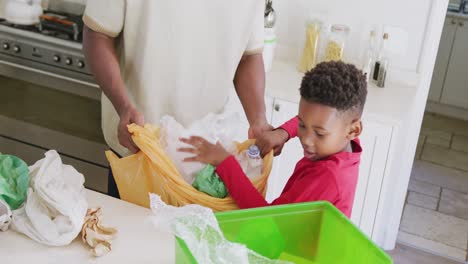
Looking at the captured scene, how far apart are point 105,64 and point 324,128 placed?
2.08 ft

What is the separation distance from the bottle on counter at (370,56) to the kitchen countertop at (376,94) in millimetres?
76

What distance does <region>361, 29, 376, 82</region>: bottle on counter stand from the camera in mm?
2482

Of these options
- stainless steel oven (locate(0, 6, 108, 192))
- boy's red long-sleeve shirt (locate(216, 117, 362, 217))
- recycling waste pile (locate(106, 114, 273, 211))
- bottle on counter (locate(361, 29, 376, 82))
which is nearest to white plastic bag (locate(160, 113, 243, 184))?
recycling waste pile (locate(106, 114, 273, 211))

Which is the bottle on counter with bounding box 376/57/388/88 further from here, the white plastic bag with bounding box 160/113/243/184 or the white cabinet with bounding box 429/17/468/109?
the white cabinet with bounding box 429/17/468/109

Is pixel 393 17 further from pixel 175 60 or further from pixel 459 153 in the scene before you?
pixel 459 153

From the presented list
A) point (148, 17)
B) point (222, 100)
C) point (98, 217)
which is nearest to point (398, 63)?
point (222, 100)

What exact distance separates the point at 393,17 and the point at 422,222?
114 centimetres

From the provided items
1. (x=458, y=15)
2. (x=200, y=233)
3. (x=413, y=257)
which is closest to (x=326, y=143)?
(x=200, y=233)

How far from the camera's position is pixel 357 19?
2592 mm

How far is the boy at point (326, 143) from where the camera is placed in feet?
3.92

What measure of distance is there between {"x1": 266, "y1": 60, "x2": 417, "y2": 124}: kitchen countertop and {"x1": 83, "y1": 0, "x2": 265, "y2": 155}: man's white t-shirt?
645 millimetres

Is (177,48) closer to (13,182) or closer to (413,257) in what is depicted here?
(13,182)

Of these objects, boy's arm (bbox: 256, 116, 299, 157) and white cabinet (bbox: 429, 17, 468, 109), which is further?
white cabinet (bbox: 429, 17, 468, 109)

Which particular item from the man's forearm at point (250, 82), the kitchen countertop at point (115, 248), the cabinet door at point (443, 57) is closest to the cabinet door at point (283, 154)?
the man's forearm at point (250, 82)
